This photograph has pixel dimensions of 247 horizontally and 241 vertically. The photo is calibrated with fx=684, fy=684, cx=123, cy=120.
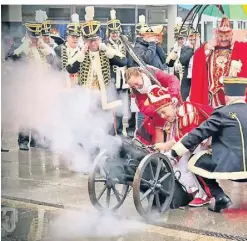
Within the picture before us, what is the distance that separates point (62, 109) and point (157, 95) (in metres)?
0.64

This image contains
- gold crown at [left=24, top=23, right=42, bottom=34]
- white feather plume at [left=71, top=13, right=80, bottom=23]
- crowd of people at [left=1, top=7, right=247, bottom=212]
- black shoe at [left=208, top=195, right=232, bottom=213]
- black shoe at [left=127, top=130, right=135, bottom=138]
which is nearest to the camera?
white feather plume at [left=71, top=13, right=80, bottom=23]

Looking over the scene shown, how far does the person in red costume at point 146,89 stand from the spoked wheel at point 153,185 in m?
0.21

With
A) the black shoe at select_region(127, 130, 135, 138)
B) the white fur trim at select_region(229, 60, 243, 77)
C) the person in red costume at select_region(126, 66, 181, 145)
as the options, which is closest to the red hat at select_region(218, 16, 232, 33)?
the white fur trim at select_region(229, 60, 243, 77)

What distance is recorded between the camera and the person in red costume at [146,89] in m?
4.58

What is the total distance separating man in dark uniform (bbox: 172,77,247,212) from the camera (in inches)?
178

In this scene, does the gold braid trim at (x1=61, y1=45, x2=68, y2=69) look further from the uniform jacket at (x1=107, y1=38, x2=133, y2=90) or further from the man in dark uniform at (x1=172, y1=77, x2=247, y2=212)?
the man in dark uniform at (x1=172, y1=77, x2=247, y2=212)

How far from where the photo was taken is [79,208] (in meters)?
4.72

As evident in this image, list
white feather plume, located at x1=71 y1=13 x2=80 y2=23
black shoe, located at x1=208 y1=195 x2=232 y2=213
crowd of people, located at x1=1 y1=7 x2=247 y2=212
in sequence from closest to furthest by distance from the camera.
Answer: white feather plume, located at x1=71 y1=13 x2=80 y2=23
crowd of people, located at x1=1 y1=7 x2=247 y2=212
black shoe, located at x1=208 y1=195 x2=232 y2=213

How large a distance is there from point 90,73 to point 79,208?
938 mm

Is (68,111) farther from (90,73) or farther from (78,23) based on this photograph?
(78,23)

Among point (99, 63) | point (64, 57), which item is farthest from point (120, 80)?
point (64, 57)

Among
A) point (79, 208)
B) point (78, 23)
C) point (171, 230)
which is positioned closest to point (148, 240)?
point (171, 230)

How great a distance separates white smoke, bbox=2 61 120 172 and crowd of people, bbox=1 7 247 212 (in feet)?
0.21

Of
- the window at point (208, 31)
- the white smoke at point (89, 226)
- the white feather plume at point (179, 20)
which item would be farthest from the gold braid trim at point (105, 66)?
the white smoke at point (89, 226)
